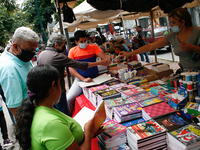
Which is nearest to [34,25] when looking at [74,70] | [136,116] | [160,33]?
[160,33]

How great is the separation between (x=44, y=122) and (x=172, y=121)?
1250 mm

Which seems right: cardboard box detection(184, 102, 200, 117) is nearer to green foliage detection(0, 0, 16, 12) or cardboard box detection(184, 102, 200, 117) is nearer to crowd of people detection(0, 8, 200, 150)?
crowd of people detection(0, 8, 200, 150)

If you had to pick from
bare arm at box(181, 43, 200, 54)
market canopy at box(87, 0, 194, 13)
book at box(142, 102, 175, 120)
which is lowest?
book at box(142, 102, 175, 120)

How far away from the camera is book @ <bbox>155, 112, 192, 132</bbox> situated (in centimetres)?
149

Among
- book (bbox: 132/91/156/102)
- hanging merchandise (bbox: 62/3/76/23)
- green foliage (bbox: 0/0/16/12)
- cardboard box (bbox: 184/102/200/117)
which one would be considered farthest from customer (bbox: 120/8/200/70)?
green foliage (bbox: 0/0/16/12)

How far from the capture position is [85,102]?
2969 mm

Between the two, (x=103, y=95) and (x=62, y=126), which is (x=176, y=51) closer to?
(x=103, y=95)

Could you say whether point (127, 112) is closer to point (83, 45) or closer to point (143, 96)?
point (143, 96)

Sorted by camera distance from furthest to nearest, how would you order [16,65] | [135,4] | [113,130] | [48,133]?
[135,4]
[16,65]
[113,130]
[48,133]

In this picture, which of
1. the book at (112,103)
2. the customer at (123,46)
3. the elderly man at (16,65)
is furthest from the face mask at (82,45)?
the customer at (123,46)

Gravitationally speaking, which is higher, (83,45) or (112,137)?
(83,45)

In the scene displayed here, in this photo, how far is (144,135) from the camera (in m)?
1.38

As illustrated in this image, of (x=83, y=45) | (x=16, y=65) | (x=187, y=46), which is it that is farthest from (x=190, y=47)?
(x=16, y=65)

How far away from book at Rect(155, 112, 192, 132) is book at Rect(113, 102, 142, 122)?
274mm
